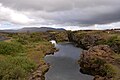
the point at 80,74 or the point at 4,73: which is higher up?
the point at 4,73

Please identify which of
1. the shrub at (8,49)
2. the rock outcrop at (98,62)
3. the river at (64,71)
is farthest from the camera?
the shrub at (8,49)

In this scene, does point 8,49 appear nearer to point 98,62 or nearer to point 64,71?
point 64,71

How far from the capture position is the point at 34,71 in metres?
84.4

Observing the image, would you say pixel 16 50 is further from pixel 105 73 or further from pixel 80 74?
pixel 105 73

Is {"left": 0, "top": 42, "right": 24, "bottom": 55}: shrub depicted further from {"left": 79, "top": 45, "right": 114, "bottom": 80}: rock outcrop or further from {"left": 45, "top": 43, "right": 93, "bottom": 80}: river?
{"left": 79, "top": 45, "right": 114, "bottom": 80}: rock outcrop

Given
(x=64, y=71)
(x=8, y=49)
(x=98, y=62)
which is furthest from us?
(x=8, y=49)

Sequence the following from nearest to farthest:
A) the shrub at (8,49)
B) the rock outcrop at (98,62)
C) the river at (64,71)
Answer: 1. the rock outcrop at (98,62)
2. the river at (64,71)
3. the shrub at (8,49)

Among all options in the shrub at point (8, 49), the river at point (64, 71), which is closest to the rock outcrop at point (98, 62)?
the river at point (64, 71)

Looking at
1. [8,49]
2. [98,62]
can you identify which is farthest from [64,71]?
[8,49]

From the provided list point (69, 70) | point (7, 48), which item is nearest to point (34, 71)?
point (69, 70)

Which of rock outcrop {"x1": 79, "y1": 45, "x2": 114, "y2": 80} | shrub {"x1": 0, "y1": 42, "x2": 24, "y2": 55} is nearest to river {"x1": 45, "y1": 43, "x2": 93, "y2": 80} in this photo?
rock outcrop {"x1": 79, "y1": 45, "x2": 114, "y2": 80}

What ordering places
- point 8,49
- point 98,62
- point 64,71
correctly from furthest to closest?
point 8,49 → point 64,71 → point 98,62

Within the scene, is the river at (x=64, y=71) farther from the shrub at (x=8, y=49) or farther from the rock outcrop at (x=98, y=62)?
the shrub at (x=8, y=49)

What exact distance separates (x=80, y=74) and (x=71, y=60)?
27.0 m
